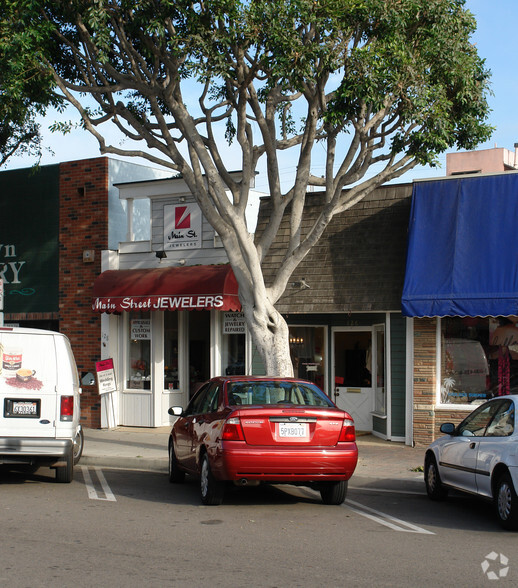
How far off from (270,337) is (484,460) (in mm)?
5031

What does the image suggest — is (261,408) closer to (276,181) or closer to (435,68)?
(276,181)

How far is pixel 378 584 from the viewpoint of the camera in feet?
20.5

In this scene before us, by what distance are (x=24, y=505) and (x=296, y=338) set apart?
30.0 feet

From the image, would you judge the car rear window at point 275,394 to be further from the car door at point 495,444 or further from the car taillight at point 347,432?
the car door at point 495,444

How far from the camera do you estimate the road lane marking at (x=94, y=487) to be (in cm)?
1027

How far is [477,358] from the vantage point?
49.6 ft

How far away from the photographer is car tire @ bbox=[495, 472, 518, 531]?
8250 mm

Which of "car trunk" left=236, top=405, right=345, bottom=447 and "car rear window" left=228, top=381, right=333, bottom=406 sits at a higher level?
"car rear window" left=228, top=381, right=333, bottom=406

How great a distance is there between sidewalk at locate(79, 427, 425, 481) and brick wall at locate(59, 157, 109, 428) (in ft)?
7.34

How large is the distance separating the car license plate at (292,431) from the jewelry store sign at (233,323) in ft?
27.8

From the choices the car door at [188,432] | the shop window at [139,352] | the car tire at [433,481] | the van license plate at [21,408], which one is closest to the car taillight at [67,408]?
the van license plate at [21,408]

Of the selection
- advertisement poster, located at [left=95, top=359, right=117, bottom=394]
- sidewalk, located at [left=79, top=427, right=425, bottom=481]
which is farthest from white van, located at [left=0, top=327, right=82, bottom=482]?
advertisement poster, located at [left=95, top=359, right=117, bottom=394]

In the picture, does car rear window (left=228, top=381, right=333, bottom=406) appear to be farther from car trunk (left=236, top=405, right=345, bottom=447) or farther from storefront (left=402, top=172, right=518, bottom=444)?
storefront (left=402, top=172, right=518, bottom=444)

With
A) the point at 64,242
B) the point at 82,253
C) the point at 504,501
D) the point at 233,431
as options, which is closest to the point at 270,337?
the point at 233,431
